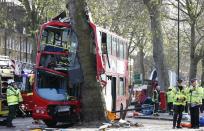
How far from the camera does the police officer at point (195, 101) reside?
2298 cm

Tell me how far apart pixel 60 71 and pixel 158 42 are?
69.4ft

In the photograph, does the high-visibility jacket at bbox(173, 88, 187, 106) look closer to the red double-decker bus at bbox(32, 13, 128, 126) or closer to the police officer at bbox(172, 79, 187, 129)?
Result: the police officer at bbox(172, 79, 187, 129)

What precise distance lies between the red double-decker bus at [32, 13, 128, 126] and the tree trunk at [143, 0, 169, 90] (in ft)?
57.7

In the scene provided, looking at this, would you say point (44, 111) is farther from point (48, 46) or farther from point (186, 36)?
point (186, 36)

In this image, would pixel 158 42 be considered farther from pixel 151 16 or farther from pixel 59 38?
pixel 59 38

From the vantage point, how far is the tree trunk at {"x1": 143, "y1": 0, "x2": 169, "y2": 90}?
42062 mm

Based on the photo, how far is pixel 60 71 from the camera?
23672 mm

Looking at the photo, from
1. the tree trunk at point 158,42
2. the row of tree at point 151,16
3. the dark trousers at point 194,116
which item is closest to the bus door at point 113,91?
the dark trousers at point 194,116

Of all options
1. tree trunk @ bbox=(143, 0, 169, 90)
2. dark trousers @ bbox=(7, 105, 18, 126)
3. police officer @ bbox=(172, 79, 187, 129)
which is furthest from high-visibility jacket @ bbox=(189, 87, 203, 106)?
tree trunk @ bbox=(143, 0, 169, 90)

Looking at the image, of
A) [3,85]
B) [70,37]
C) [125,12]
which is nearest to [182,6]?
[125,12]

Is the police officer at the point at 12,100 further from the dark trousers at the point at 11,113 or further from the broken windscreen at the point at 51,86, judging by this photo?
the broken windscreen at the point at 51,86

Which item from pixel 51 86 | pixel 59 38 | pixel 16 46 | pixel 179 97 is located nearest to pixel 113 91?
pixel 59 38

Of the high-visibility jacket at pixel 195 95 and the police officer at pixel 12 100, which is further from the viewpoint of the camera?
the police officer at pixel 12 100

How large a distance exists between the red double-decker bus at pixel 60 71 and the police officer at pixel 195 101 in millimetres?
3522
